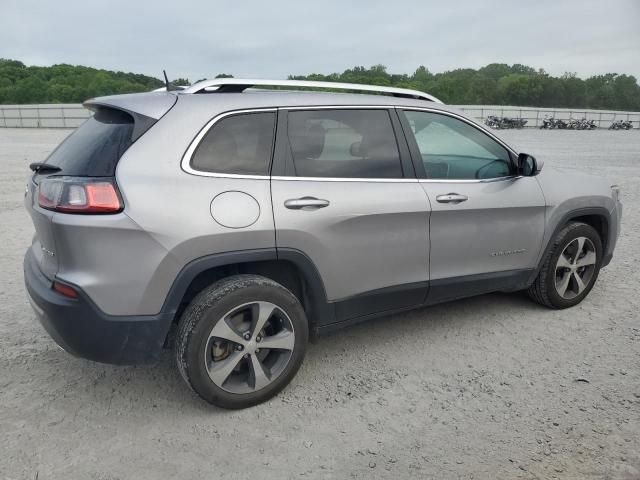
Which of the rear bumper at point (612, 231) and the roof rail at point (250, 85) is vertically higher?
the roof rail at point (250, 85)

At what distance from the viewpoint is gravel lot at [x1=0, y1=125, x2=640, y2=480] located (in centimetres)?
246

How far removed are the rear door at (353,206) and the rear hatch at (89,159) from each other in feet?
2.40

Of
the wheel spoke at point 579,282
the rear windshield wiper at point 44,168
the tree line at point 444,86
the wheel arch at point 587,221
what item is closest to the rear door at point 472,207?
the wheel arch at point 587,221

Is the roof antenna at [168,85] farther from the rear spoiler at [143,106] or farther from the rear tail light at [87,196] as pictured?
the rear tail light at [87,196]

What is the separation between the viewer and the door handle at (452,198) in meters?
3.40

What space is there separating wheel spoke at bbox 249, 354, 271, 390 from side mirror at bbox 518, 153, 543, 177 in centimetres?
229

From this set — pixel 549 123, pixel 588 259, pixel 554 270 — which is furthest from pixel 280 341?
pixel 549 123

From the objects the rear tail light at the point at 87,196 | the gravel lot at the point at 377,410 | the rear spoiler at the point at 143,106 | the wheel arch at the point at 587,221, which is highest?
the rear spoiler at the point at 143,106

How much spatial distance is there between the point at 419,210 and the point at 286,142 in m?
0.93

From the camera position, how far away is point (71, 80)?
190 ft

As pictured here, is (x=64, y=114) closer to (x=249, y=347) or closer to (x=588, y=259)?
(x=588, y=259)

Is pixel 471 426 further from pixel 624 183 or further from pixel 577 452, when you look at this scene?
pixel 624 183

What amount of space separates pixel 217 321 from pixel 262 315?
249 millimetres

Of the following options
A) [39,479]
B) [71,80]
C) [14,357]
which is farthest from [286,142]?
[71,80]
